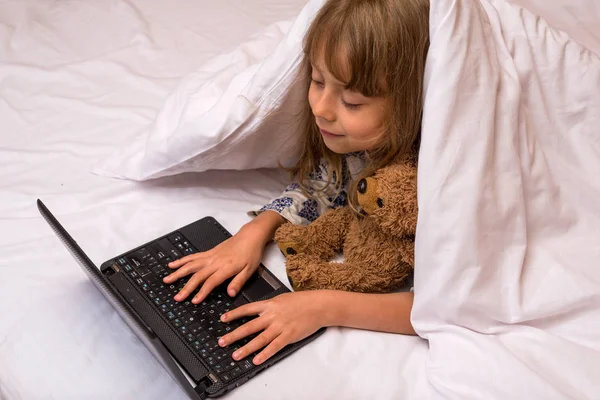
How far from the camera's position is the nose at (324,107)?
89 cm

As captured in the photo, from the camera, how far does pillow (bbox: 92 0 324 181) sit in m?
1.03

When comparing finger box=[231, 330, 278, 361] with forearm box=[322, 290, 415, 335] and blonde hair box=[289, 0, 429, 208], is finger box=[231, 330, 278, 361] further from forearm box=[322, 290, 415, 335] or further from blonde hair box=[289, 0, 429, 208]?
blonde hair box=[289, 0, 429, 208]

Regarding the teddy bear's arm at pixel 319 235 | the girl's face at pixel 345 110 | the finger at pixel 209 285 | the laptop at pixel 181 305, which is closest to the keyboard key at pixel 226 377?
the laptop at pixel 181 305

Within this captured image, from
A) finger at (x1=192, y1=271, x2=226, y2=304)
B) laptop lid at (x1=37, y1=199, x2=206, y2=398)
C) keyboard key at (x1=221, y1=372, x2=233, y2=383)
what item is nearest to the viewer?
laptop lid at (x1=37, y1=199, x2=206, y2=398)

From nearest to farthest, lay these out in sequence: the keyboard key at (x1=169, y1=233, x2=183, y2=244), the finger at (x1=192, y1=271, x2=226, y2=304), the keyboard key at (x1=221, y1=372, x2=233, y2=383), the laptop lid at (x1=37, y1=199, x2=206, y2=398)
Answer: the laptop lid at (x1=37, y1=199, x2=206, y2=398) → the keyboard key at (x1=221, y1=372, x2=233, y2=383) → the finger at (x1=192, y1=271, x2=226, y2=304) → the keyboard key at (x1=169, y1=233, x2=183, y2=244)

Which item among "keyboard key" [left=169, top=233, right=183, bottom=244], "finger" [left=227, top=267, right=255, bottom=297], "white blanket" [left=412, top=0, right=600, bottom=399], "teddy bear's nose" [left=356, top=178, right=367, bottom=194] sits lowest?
"white blanket" [left=412, top=0, right=600, bottom=399]

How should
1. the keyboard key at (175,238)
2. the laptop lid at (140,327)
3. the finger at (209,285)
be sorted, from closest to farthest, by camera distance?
the laptop lid at (140,327) → the finger at (209,285) → the keyboard key at (175,238)

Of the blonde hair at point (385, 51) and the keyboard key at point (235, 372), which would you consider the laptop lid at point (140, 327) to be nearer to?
the keyboard key at point (235, 372)

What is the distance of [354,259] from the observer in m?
1.01

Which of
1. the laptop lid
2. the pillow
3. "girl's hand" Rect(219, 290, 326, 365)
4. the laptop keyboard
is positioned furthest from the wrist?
the pillow

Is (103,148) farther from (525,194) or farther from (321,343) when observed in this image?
(525,194)

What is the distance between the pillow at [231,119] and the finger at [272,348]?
14.0 inches

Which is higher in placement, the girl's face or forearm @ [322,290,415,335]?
the girl's face

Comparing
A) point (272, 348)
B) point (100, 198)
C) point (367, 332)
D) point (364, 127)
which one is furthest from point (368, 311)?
point (100, 198)
